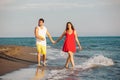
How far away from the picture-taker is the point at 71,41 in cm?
988

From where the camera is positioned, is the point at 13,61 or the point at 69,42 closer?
the point at 69,42

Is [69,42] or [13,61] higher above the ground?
[69,42]

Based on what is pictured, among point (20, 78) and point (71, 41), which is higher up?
point (71, 41)

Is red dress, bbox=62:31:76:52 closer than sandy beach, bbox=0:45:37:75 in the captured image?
Yes

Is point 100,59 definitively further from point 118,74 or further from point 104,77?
point 104,77

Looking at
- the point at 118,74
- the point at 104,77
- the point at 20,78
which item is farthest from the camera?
the point at 118,74

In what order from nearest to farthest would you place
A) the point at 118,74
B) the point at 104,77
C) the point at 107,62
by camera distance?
the point at 104,77 → the point at 118,74 → the point at 107,62

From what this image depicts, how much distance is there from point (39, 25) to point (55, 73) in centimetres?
202

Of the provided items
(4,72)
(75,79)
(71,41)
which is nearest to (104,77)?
(75,79)

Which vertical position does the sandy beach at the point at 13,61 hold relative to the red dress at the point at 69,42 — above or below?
below

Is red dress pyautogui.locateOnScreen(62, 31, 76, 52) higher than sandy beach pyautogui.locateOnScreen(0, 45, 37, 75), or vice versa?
red dress pyautogui.locateOnScreen(62, 31, 76, 52)

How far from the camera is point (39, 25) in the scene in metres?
10.0

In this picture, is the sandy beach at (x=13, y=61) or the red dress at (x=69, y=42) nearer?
the red dress at (x=69, y=42)

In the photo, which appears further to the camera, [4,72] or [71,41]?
[71,41]
